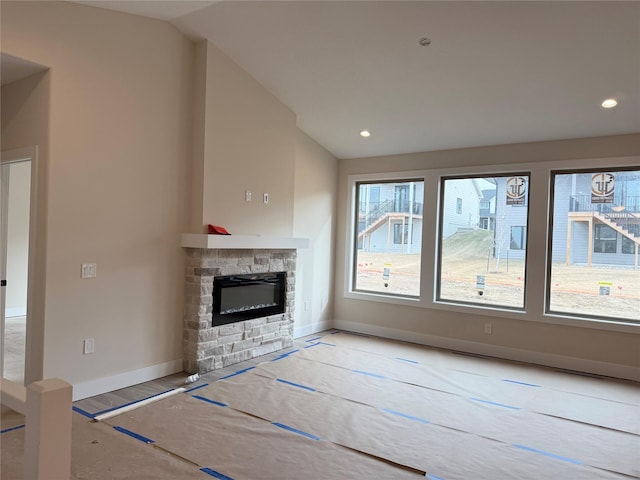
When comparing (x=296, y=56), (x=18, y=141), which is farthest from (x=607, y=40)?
(x=18, y=141)

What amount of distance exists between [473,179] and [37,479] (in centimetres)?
559

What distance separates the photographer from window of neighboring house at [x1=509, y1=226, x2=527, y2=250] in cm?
545

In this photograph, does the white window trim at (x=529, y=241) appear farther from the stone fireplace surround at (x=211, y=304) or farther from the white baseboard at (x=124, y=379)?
the white baseboard at (x=124, y=379)

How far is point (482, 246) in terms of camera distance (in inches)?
228

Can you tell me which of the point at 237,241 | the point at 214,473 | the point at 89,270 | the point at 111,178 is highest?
the point at 111,178

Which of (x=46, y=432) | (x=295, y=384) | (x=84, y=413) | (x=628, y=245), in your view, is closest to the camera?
(x=46, y=432)

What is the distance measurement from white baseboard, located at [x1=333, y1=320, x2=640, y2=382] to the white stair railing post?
517 centimetres

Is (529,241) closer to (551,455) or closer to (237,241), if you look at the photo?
(551,455)

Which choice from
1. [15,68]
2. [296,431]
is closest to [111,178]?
[15,68]

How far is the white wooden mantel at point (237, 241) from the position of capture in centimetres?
432

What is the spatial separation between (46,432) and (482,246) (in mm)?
5396

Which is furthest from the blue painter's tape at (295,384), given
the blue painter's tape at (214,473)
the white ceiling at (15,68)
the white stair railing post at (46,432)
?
the white ceiling at (15,68)

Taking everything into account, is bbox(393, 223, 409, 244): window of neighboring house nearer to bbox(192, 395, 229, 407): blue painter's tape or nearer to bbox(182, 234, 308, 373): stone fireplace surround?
bbox(182, 234, 308, 373): stone fireplace surround

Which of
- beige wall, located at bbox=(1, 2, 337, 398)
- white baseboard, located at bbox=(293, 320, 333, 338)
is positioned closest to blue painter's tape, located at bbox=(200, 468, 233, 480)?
beige wall, located at bbox=(1, 2, 337, 398)
